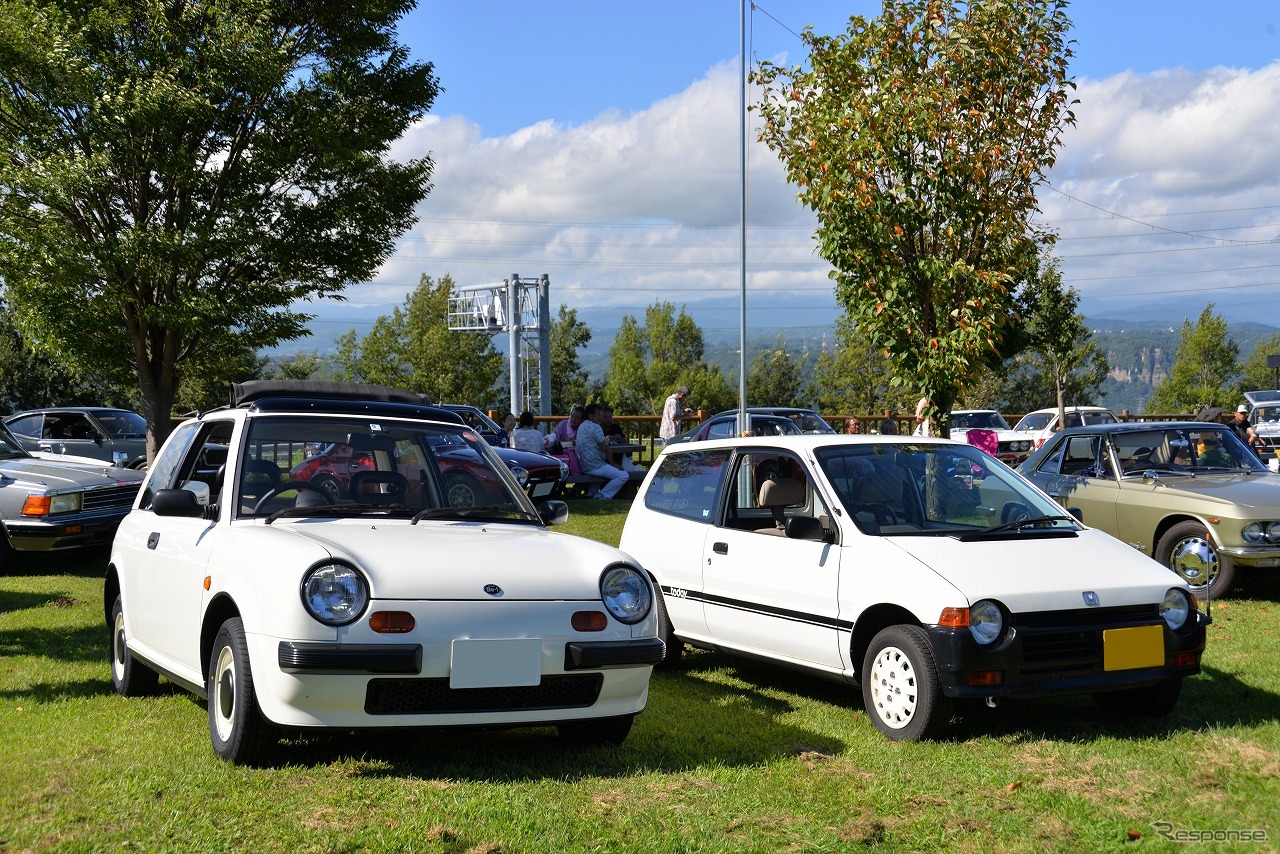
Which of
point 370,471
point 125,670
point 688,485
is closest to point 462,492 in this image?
point 370,471

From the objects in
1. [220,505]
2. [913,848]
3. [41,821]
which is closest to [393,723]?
[41,821]

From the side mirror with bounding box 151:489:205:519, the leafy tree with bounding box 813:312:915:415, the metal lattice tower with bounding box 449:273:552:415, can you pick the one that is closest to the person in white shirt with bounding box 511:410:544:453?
the side mirror with bounding box 151:489:205:519

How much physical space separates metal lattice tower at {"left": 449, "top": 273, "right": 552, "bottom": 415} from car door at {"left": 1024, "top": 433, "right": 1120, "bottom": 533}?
36740mm

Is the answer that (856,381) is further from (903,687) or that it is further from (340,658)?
(340,658)

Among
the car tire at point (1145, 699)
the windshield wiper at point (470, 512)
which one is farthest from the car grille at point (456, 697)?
the car tire at point (1145, 699)

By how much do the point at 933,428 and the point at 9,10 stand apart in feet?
46.7

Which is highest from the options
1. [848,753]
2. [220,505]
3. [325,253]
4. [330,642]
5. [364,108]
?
[364,108]

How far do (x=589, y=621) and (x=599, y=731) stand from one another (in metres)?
0.69

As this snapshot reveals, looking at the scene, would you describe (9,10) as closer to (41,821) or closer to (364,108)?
(364,108)

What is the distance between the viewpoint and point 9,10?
1698 cm

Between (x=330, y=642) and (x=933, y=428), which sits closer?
(x=330, y=642)

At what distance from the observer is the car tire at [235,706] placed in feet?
15.3

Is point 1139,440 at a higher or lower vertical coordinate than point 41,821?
higher

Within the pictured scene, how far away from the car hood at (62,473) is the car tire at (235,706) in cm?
808
